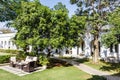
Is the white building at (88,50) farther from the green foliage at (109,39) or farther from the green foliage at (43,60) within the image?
the green foliage at (109,39)

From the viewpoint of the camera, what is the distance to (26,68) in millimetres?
21828

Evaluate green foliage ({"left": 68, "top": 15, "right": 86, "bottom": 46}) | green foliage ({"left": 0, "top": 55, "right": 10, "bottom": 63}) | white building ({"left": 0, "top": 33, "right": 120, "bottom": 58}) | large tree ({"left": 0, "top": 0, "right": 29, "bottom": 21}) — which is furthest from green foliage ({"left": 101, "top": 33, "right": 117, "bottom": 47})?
large tree ({"left": 0, "top": 0, "right": 29, "bottom": 21})

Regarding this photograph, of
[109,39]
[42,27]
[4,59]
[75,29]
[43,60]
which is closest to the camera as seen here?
[109,39]

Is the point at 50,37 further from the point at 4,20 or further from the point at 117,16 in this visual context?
the point at 4,20

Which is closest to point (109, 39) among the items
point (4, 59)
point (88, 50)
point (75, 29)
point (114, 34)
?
point (114, 34)

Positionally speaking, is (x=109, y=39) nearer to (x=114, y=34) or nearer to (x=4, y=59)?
(x=114, y=34)

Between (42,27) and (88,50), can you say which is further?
(88,50)

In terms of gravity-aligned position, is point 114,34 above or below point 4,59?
above

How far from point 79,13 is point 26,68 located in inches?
474

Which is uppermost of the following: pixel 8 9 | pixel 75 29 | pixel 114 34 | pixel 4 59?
pixel 8 9

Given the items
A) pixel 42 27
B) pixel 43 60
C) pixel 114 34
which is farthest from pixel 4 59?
pixel 114 34

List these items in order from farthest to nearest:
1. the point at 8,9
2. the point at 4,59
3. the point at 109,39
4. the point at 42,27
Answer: the point at 8,9
the point at 4,59
the point at 42,27
the point at 109,39

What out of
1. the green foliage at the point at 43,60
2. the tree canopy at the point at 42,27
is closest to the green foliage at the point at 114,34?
the tree canopy at the point at 42,27

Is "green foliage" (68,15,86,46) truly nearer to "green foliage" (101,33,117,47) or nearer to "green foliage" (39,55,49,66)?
"green foliage" (39,55,49,66)
